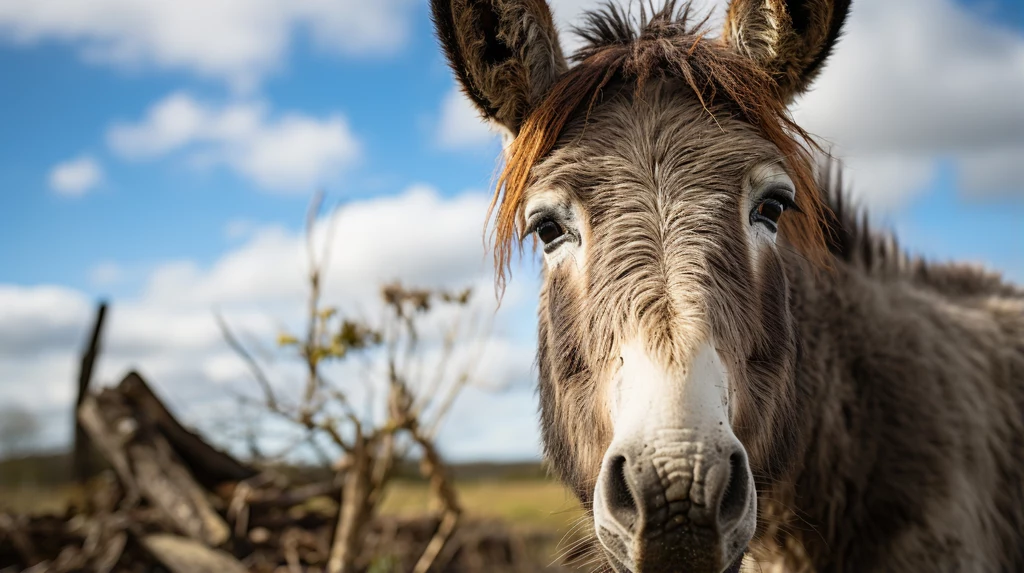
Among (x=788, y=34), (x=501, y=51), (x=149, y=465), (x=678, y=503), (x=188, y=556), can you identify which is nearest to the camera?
(x=678, y=503)

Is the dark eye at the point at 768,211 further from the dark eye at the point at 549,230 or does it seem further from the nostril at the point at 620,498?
the nostril at the point at 620,498

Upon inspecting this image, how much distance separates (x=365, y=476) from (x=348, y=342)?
1150 mm

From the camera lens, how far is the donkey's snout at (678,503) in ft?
5.57

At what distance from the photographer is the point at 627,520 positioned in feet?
5.96

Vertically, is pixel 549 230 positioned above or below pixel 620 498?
above

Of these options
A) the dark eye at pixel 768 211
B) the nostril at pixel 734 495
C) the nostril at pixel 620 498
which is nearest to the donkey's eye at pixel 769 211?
the dark eye at pixel 768 211

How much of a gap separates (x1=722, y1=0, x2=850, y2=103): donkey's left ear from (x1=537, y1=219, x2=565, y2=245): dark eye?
3.75ft

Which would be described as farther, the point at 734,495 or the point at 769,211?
the point at 769,211

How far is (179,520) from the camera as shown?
6250mm

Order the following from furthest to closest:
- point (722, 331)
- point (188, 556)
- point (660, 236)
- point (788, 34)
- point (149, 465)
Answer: point (149, 465)
point (188, 556)
point (788, 34)
point (660, 236)
point (722, 331)

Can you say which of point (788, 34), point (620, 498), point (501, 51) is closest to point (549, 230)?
point (501, 51)

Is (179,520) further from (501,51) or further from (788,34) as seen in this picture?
(788,34)

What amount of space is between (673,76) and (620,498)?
165 cm

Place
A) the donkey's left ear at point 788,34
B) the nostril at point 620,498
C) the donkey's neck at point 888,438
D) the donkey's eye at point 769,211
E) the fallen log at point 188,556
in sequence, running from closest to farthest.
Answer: the nostril at point 620,498 < the donkey's eye at point 769,211 < the donkey's left ear at point 788,34 < the donkey's neck at point 888,438 < the fallen log at point 188,556
